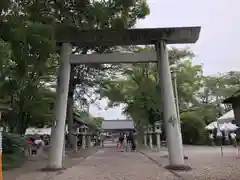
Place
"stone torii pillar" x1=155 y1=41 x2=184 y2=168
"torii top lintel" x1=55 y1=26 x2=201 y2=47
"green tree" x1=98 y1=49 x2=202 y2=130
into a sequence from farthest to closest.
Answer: "green tree" x1=98 y1=49 x2=202 y2=130, "torii top lintel" x1=55 y1=26 x2=201 y2=47, "stone torii pillar" x1=155 y1=41 x2=184 y2=168

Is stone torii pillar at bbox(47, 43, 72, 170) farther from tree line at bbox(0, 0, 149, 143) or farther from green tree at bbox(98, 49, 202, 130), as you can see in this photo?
green tree at bbox(98, 49, 202, 130)

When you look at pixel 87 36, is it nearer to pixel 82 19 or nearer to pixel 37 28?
pixel 82 19

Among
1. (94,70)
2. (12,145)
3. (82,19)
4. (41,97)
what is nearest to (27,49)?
(82,19)

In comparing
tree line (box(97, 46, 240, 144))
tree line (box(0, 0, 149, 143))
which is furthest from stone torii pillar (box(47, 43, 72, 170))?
tree line (box(97, 46, 240, 144))

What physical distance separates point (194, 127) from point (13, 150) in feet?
76.4

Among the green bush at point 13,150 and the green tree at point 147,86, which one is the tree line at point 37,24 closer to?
the green bush at point 13,150

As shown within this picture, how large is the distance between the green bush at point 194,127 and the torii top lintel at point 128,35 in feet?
73.7

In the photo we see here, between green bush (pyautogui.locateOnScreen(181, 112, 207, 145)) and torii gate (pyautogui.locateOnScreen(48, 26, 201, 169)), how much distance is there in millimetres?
22070

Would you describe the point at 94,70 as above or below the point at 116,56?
above

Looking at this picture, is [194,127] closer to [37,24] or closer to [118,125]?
[118,125]

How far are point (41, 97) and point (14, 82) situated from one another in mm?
7927

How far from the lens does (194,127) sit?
114ft

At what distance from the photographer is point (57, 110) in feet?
42.3

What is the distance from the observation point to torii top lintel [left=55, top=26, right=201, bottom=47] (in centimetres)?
1310
